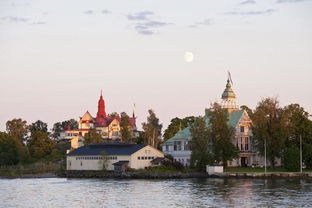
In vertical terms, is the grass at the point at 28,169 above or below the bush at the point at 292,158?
below

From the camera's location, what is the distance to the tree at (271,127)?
100312 mm

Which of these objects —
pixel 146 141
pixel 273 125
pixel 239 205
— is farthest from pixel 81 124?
pixel 239 205

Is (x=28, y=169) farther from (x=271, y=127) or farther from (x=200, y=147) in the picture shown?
(x=271, y=127)

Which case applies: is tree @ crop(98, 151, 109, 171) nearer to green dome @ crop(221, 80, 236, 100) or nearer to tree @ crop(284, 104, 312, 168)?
green dome @ crop(221, 80, 236, 100)

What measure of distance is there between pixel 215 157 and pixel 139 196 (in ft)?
123

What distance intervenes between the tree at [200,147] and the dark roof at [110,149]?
1227cm

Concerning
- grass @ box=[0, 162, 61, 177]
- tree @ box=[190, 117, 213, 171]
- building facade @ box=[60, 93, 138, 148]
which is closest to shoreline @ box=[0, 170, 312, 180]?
tree @ box=[190, 117, 213, 171]

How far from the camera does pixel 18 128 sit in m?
158

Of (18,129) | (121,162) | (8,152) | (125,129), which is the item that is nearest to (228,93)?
(121,162)

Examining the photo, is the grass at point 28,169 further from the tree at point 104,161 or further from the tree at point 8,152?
the tree at point 104,161

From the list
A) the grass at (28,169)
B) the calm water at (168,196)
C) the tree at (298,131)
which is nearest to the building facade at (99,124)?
the grass at (28,169)

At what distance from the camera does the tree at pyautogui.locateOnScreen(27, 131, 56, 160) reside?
140250 mm

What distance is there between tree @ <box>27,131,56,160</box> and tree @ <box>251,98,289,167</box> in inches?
2178

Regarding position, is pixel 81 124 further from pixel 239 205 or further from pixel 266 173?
pixel 239 205
